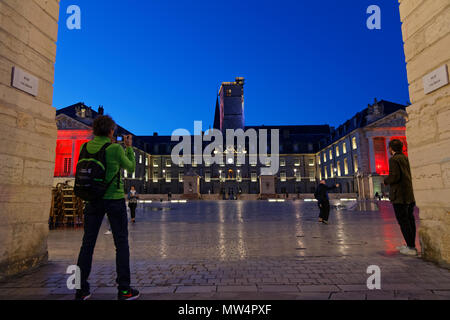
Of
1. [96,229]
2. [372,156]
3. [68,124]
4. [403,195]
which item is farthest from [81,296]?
[68,124]

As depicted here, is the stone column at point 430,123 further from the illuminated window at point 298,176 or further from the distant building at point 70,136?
the illuminated window at point 298,176

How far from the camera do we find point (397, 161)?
187 inches

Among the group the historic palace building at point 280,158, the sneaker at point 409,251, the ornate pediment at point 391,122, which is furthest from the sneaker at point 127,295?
Answer: the ornate pediment at point 391,122

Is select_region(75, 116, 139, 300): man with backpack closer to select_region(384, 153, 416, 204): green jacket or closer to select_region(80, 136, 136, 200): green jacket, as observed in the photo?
select_region(80, 136, 136, 200): green jacket

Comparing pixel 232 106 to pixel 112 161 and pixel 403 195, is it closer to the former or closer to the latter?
pixel 403 195

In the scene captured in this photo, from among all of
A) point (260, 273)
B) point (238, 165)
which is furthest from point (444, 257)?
point (238, 165)

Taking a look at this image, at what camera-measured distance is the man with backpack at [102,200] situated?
2641 mm

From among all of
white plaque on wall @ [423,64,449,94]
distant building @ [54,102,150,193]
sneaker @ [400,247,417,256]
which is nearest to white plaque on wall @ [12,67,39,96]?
white plaque on wall @ [423,64,449,94]

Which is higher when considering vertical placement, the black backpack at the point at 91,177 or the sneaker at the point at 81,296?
the black backpack at the point at 91,177

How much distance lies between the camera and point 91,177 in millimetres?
2643

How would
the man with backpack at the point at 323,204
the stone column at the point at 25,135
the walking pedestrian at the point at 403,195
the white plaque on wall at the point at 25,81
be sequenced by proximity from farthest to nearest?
the man with backpack at the point at 323,204, the walking pedestrian at the point at 403,195, the white plaque on wall at the point at 25,81, the stone column at the point at 25,135

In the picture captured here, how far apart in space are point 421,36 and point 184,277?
5.02m

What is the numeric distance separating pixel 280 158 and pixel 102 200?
65.1m
